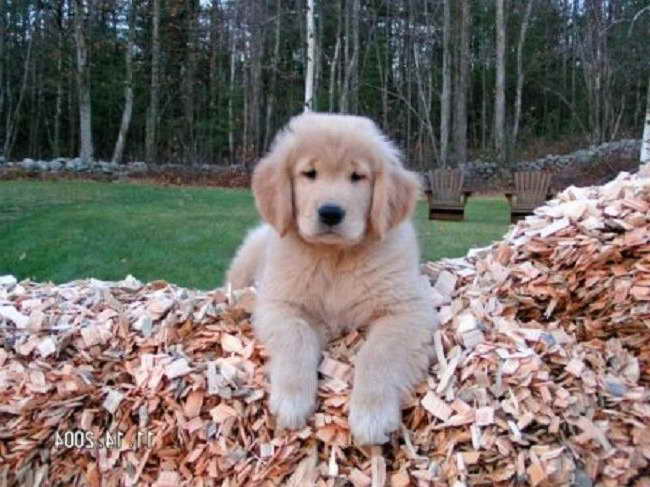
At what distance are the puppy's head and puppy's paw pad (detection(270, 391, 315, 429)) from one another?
0.59 meters

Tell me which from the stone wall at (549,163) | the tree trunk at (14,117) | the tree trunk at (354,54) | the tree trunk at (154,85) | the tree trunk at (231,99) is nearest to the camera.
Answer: the stone wall at (549,163)

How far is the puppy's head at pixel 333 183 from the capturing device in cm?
259

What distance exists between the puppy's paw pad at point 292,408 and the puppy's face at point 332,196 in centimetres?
59

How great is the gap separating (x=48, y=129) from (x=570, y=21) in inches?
884

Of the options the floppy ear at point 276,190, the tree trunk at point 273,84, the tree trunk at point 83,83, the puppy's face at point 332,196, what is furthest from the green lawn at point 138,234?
the tree trunk at point 273,84

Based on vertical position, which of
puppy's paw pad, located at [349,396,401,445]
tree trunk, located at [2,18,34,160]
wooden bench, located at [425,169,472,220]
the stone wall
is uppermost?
tree trunk, located at [2,18,34,160]

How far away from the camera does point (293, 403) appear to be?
240 centimetres

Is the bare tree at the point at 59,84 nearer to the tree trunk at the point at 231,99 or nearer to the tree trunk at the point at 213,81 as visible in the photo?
the tree trunk at the point at 213,81

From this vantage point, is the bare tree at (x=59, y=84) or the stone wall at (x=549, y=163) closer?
the stone wall at (x=549, y=163)

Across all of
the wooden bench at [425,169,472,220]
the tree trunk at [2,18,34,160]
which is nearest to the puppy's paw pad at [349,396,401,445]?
the wooden bench at [425,169,472,220]

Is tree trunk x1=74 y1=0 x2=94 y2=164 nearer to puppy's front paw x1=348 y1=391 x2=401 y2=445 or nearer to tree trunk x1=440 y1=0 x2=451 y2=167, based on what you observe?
tree trunk x1=440 y1=0 x2=451 y2=167

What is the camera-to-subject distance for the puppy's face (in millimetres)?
2557

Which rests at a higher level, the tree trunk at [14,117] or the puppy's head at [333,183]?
the tree trunk at [14,117]

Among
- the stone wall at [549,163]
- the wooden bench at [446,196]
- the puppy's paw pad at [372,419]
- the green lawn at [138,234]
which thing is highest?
the stone wall at [549,163]
